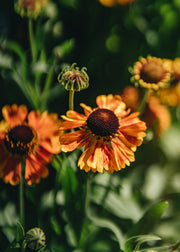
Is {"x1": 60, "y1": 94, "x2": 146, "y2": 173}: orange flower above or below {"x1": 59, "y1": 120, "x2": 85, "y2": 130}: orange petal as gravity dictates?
below

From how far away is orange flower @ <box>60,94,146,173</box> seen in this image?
0.80m

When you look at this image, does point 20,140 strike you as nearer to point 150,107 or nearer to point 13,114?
point 13,114

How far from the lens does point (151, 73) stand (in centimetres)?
99

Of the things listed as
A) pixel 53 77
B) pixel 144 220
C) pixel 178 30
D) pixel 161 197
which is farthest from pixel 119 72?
pixel 144 220

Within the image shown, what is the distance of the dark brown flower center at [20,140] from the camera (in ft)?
2.91

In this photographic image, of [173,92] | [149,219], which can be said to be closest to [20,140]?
[149,219]

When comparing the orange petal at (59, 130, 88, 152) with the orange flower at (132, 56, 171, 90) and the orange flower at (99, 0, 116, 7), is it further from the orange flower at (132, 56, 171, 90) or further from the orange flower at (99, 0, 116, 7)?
the orange flower at (99, 0, 116, 7)

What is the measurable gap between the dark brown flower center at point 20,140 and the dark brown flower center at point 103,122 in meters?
0.18

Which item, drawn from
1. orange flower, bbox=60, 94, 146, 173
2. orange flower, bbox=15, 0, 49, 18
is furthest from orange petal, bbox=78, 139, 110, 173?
orange flower, bbox=15, 0, 49, 18

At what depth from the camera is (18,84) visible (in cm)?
123

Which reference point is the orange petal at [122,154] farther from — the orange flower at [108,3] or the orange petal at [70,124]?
the orange flower at [108,3]

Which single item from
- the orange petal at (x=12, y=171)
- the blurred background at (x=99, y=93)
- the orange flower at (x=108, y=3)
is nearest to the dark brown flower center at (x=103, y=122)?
the blurred background at (x=99, y=93)

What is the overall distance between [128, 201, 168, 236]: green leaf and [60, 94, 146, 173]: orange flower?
0.45 ft

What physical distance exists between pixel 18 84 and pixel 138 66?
0.47 metres
